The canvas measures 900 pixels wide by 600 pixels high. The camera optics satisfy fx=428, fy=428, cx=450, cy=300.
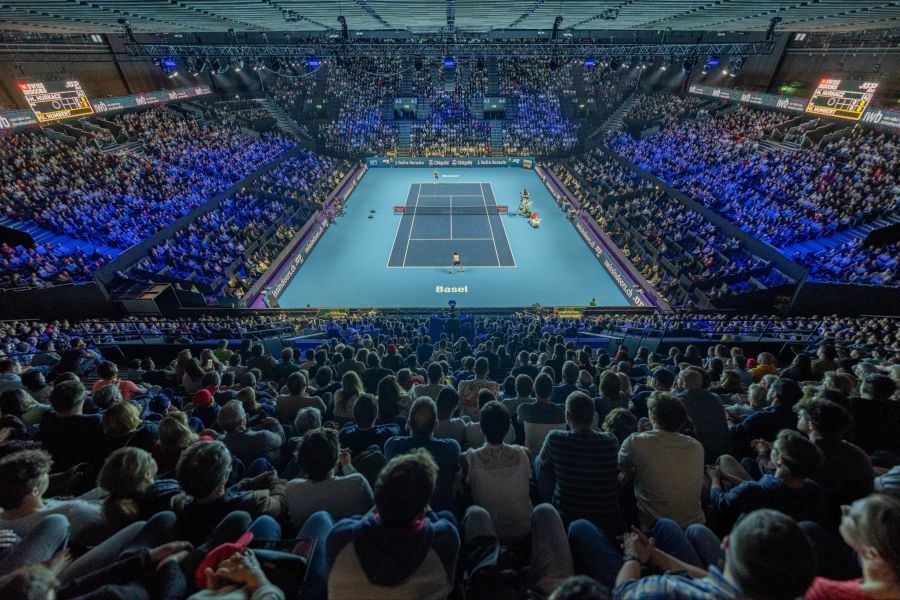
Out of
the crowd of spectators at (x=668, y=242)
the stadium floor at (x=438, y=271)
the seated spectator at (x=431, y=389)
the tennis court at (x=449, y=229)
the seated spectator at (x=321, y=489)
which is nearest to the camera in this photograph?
the seated spectator at (x=321, y=489)

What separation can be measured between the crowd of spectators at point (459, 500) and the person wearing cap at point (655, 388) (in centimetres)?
4

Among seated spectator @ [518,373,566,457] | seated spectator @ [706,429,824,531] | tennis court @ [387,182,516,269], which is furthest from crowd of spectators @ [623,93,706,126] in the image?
seated spectator @ [706,429,824,531]

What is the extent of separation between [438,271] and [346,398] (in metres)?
17.3

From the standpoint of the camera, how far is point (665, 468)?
3.38 m

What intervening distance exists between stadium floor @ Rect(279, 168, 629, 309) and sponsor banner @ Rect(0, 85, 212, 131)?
15.9m

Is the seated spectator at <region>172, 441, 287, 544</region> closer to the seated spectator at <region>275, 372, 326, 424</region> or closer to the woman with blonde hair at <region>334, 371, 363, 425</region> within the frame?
the woman with blonde hair at <region>334, 371, 363, 425</region>

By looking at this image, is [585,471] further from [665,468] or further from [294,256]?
[294,256]

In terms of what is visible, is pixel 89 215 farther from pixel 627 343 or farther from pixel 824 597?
pixel 824 597

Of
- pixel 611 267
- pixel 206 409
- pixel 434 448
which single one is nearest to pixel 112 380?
pixel 206 409

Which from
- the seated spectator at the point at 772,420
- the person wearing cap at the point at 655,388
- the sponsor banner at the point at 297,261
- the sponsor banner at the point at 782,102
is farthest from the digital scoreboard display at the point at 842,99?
the sponsor banner at the point at 297,261

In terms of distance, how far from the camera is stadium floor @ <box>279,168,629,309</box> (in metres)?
20.2

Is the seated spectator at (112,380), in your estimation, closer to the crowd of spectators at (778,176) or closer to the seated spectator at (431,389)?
the seated spectator at (431,389)

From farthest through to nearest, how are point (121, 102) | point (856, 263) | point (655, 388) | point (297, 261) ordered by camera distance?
point (121, 102) < point (297, 261) < point (856, 263) < point (655, 388)

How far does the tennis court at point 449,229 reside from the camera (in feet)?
79.6
